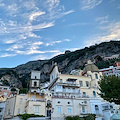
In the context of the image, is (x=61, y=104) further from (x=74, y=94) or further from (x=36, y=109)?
(x=74, y=94)

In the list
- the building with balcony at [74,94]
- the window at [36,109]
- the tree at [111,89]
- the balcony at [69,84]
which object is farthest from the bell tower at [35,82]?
the tree at [111,89]

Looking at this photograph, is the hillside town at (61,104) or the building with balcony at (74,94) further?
the building with balcony at (74,94)

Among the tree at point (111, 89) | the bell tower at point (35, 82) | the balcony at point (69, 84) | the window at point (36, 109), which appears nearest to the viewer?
the tree at point (111, 89)

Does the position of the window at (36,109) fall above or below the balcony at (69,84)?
below

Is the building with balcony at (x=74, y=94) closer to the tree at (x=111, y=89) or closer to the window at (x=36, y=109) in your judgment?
the window at (x=36, y=109)

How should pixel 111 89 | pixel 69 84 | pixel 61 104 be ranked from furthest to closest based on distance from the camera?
pixel 69 84 < pixel 61 104 < pixel 111 89

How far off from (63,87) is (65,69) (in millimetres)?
68773

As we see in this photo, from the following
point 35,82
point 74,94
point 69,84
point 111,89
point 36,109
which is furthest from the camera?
point 35,82

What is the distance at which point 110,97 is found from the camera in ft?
80.3

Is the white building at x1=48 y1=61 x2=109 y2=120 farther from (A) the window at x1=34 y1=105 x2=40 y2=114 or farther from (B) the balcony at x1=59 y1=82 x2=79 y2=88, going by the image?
(A) the window at x1=34 y1=105 x2=40 y2=114

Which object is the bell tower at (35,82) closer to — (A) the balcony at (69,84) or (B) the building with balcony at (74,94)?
(B) the building with balcony at (74,94)

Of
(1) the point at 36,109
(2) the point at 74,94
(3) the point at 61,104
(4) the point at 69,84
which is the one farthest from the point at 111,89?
(1) the point at 36,109

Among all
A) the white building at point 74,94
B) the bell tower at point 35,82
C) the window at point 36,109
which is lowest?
the window at point 36,109

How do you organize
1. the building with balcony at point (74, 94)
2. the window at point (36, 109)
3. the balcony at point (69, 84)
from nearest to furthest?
the window at point (36, 109), the building with balcony at point (74, 94), the balcony at point (69, 84)
